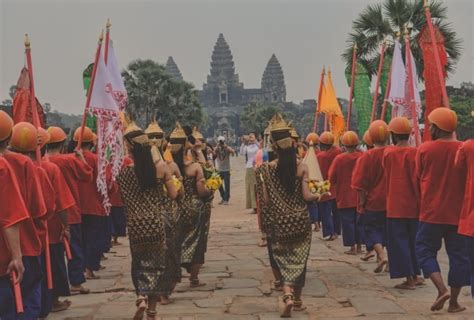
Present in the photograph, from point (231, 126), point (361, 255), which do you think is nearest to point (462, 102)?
point (361, 255)

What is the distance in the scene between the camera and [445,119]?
6156mm

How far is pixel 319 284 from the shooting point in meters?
7.85

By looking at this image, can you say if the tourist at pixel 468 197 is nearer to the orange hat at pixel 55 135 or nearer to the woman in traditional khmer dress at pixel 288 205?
the woman in traditional khmer dress at pixel 288 205

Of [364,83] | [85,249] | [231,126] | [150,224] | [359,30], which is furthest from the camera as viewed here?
[231,126]

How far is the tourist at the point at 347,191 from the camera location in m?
9.73

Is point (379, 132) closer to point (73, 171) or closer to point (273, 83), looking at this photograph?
point (73, 171)

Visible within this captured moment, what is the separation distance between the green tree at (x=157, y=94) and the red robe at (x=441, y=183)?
39.4 meters

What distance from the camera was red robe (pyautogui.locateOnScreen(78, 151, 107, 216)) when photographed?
8.17 meters

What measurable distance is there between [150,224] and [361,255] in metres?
4.55

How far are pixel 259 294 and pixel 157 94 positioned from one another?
4099 cm

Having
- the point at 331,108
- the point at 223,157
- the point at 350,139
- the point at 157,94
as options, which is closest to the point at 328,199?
the point at 350,139

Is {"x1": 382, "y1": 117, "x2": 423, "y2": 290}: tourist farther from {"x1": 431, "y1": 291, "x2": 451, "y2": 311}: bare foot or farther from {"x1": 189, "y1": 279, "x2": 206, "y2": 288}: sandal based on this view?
{"x1": 189, "y1": 279, "x2": 206, "y2": 288}: sandal

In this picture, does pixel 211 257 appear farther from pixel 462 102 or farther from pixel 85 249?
pixel 462 102

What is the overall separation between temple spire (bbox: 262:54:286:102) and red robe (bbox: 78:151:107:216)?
459ft
